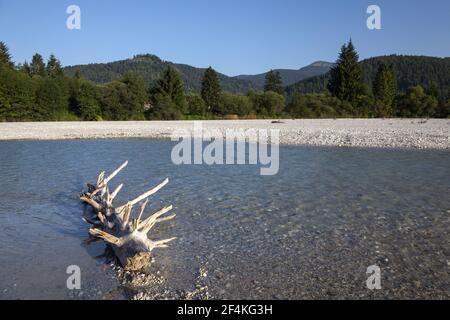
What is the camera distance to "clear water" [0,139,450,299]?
4.96 meters

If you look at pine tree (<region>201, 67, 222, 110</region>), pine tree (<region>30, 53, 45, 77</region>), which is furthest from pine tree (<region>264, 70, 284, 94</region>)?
pine tree (<region>30, 53, 45, 77</region>)

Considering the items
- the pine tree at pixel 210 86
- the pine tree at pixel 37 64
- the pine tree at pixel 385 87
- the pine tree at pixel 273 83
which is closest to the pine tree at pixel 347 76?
the pine tree at pixel 385 87

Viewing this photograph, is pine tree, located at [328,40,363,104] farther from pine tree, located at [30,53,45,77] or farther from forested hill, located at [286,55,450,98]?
forested hill, located at [286,55,450,98]

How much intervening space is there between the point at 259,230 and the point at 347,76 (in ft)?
180

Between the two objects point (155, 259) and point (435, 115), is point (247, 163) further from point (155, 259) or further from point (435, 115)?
point (435, 115)

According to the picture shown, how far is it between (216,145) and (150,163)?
20.1 feet

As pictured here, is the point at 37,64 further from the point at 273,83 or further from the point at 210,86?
the point at 273,83

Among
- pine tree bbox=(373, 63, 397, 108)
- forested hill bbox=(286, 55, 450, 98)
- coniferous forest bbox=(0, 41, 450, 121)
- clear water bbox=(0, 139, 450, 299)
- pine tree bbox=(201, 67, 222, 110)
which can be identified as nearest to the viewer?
clear water bbox=(0, 139, 450, 299)

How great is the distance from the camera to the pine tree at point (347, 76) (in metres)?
56.8

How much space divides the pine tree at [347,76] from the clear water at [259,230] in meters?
44.8

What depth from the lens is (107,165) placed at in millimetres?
14852

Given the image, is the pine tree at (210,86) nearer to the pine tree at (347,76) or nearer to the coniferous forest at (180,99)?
the coniferous forest at (180,99)

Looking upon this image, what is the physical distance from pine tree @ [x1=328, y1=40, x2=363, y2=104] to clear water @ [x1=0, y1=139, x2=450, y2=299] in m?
44.8
